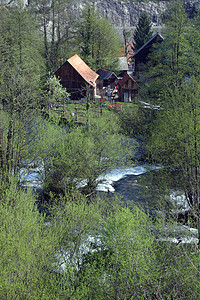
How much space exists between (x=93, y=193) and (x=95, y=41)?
117 feet

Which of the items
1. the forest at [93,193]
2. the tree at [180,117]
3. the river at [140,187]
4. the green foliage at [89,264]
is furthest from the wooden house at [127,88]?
the green foliage at [89,264]

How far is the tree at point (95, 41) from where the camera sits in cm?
4344

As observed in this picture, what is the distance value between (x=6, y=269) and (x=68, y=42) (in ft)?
148

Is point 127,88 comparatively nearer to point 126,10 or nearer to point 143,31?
point 143,31

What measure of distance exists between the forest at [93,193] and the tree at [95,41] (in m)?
8.68

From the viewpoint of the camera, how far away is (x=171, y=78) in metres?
22.5

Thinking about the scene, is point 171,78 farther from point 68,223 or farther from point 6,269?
point 6,269

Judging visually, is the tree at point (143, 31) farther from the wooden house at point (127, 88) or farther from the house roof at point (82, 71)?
the house roof at point (82, 71)

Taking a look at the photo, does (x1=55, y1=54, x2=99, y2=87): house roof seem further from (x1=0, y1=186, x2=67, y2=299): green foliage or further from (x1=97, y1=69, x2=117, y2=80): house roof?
(x1=0, y1=186, x2=67, y2=299): green foliage

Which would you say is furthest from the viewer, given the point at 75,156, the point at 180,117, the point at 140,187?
the point at 140,187

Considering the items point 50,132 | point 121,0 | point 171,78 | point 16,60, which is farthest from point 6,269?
point 121,0

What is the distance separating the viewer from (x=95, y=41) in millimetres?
47438

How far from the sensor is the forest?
6.96 meters

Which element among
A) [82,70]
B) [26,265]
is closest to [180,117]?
[26,265]
